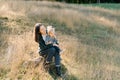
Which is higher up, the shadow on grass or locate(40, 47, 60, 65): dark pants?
locate(40, 47, 60, 65): dark pants

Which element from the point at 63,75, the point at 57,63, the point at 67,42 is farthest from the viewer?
the point at 67,42

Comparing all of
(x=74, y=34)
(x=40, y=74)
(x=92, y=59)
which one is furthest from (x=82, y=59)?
(x=74, y=34)

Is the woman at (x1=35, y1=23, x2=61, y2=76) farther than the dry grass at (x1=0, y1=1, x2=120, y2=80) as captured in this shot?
No

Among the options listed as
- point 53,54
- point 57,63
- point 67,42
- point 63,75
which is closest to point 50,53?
point 53,54

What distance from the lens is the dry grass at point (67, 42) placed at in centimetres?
938

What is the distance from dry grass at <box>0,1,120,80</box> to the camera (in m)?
9.38

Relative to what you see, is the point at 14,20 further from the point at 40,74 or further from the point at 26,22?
the point at 40,74

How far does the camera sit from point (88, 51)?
1109 centimetres

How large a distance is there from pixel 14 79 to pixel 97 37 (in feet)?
16.6

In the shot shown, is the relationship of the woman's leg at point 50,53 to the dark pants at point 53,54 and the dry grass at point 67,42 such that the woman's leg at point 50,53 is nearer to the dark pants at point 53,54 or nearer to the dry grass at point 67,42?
the dark pants at point 53,54

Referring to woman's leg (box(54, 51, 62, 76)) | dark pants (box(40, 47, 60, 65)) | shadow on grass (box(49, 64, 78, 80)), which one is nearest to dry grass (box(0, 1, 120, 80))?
shadow on grass (box(49, 64, 78, 80))

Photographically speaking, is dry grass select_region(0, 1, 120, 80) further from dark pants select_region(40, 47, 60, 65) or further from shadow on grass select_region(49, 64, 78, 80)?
dark pants select_region(40, 47, 60, 65)

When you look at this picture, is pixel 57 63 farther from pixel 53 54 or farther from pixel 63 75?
pixel 63 75

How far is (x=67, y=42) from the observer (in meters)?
11.4
